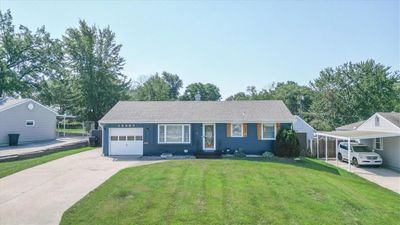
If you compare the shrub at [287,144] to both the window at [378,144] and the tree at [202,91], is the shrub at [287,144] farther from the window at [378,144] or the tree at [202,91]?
the tree at [202,91]

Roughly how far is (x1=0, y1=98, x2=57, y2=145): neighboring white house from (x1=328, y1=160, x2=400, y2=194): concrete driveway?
92.0 feet

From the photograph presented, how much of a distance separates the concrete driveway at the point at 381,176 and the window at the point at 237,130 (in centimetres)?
725

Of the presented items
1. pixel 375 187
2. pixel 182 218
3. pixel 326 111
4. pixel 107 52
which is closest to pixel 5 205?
pixel 182 218

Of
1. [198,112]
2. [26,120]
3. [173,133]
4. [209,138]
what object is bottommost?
[209,138]

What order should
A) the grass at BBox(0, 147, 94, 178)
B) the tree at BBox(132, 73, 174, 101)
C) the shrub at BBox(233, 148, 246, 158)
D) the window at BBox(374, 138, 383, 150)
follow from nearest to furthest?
the grass at BBox(0, 147, 94, 178)
the shrub at BBox(233, 148, 246, 158)
the window at BBox(374, 138, 383, 150)
the tree at BBox(132, 73, 174, 101)

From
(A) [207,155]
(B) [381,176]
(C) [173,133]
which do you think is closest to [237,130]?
(A) [207,155]

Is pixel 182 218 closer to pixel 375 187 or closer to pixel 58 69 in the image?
pixel 375 187

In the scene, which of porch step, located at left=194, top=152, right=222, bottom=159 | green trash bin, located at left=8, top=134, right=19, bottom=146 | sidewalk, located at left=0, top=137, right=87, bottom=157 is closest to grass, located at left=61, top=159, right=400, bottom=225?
porch step, located at left=194, top=152, right=222, bottom=159

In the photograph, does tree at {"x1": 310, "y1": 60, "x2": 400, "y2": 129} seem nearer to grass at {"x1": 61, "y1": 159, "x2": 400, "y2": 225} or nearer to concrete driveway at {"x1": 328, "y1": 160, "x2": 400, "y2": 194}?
concrete driveway at {"x1": 328, "y1": 160, "x2": 400, "y2": 194}

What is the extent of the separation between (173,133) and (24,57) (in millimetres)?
29714

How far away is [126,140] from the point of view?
22000mm

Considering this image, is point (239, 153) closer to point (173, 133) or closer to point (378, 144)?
point (173, 133)

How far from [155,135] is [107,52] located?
2459 cm

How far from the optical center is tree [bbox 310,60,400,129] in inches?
1614
